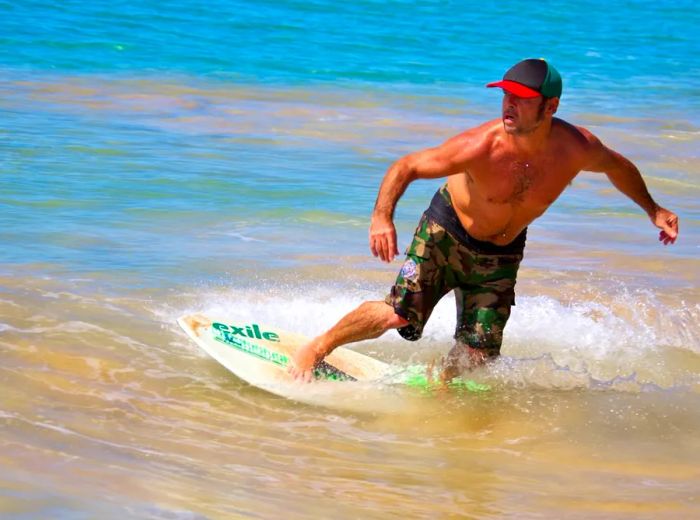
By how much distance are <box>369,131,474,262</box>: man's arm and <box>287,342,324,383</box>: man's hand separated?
0.97 m

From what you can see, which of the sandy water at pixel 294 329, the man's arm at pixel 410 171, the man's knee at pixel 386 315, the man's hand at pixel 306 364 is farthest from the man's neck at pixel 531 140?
the man's hand at pixel 306 364

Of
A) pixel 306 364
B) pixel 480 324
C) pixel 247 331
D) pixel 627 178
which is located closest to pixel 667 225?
pixel 627 178

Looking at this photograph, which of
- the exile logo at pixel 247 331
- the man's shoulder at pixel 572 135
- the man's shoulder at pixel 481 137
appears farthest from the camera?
the exile logo at pixel 247 331

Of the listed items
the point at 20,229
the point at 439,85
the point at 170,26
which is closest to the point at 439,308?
the point at 20,229

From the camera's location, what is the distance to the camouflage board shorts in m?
5.15

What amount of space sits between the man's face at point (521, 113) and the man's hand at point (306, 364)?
1.38m

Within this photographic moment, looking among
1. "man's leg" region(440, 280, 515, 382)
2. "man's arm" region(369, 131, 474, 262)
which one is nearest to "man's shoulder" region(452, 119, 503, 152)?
"man's arm" region(369, 131, 474, 262)

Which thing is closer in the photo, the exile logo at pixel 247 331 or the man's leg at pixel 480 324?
the man's leg at pixel 480 324

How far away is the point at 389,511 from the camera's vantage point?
3.95 metres

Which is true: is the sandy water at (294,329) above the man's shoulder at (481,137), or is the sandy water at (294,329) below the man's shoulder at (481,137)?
below

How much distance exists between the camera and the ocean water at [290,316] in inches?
165

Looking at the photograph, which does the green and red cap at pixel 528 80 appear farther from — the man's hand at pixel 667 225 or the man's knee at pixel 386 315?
the man's knee at pixel 386 315

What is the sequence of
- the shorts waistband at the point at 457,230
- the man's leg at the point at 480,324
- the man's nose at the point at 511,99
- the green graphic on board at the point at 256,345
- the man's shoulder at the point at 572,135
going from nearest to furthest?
the man's nose at the point at 511,99 < the man's shoulder at the point at 572,135 < the shorts waistband at the point at 457,230 < the man's leg at the point at 480,324 < the green graphic on board at the point at 256,345

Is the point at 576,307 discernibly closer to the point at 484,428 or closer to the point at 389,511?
the point at 484,428
